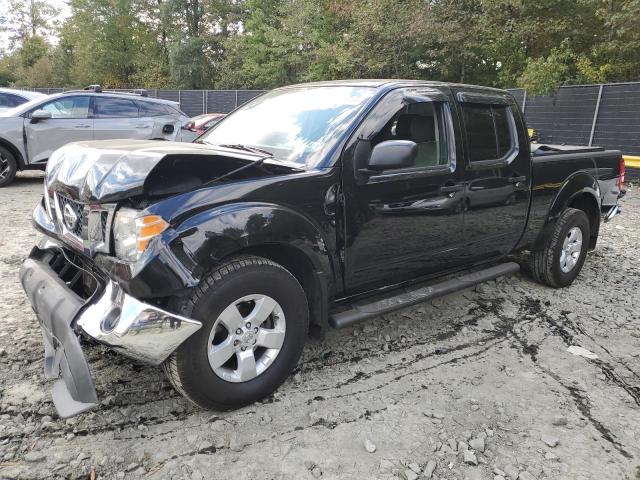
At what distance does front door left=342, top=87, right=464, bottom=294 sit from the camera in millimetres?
3080

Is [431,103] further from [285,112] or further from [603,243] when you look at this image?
[603,243]

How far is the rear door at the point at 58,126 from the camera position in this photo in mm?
8672

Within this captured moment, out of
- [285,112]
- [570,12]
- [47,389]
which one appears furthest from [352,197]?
[570,12]

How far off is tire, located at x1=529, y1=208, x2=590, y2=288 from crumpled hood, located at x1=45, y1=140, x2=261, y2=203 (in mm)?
3226

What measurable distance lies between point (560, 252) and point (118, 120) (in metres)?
8.26

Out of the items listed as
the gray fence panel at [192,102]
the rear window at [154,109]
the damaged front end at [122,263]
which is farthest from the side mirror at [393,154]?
the gray fence panel at [192,102]

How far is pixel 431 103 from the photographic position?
141 inches

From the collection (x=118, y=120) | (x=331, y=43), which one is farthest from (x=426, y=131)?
(x=331, y=43)

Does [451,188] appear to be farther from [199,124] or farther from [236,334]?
[199,124]

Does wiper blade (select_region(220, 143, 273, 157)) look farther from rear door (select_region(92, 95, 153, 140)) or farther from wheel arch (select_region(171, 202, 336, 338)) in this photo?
rear door (select_region(92, 95, 153, 140))

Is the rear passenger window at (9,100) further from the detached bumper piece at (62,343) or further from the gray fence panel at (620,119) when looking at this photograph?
the gray fence panel at (620,119)

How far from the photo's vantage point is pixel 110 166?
2.45 metres

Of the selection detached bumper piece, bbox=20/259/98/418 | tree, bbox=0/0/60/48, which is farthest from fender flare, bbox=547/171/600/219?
tree, bbox=0/0/60/48

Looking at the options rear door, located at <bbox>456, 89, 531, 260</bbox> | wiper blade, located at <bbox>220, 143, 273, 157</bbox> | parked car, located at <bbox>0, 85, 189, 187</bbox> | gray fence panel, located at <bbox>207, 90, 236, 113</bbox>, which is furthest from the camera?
gray fence panel, located at <bbox>207, 90, 236, 113</bbox>
